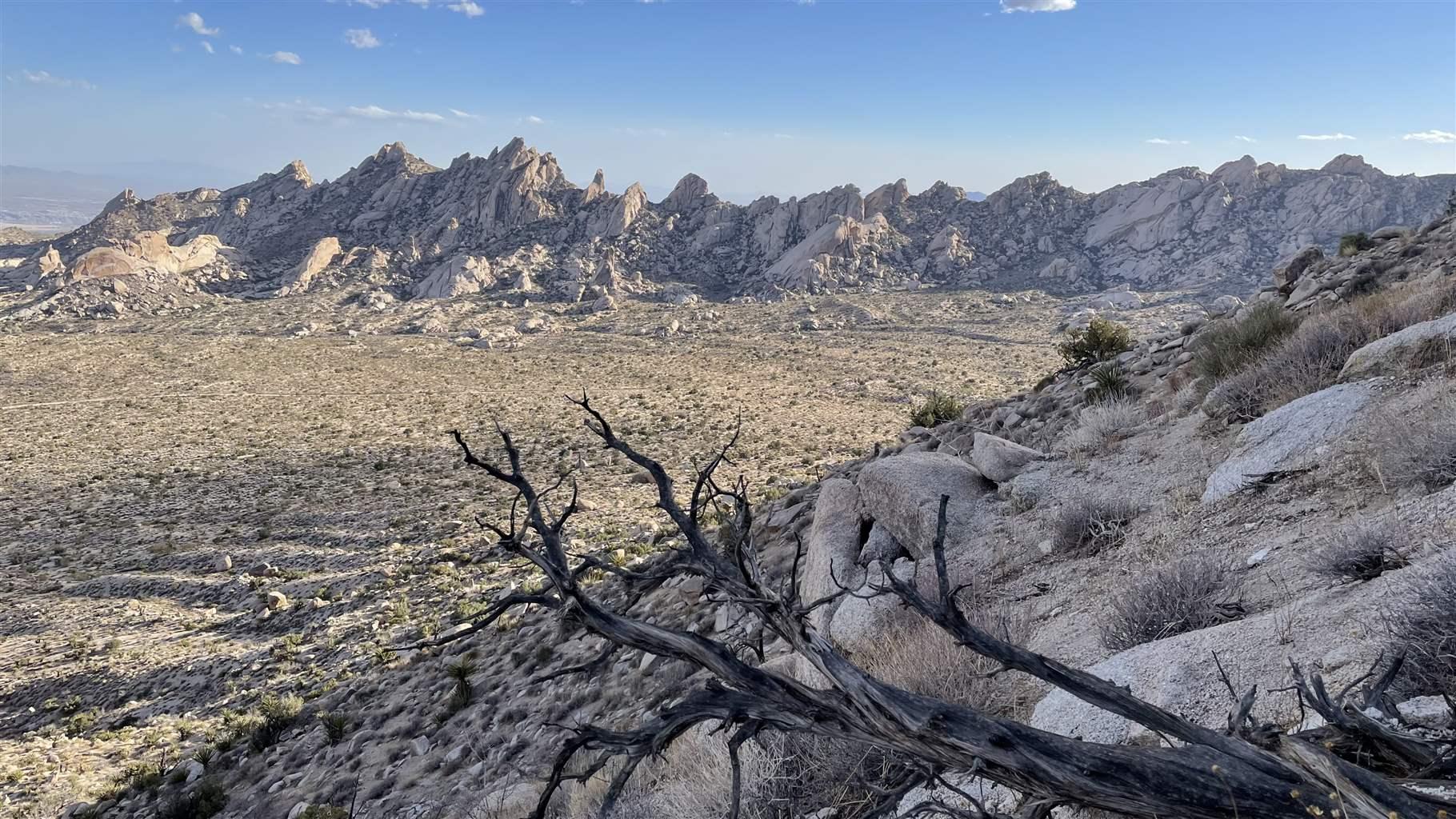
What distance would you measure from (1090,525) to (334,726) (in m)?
8.87

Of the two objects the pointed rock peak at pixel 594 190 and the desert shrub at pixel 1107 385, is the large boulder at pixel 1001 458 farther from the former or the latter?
the pointed rock peak at pixel 594 190

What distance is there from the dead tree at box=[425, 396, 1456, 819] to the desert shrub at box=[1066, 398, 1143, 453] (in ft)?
22.4

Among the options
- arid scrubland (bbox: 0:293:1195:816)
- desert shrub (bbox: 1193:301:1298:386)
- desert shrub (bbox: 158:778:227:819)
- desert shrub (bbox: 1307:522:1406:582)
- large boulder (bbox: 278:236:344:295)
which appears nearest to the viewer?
desert shrub (bbox: 1307:522:1406:582)

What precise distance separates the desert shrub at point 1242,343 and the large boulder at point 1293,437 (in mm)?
2459

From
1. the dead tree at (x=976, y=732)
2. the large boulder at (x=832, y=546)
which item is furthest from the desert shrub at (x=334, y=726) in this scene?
the dead tree at (x=976, y=732)

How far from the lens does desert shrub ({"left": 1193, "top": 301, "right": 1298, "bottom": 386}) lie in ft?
29.5

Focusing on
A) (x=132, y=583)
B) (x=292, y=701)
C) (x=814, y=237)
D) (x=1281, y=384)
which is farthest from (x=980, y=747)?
(x=814, y=237)

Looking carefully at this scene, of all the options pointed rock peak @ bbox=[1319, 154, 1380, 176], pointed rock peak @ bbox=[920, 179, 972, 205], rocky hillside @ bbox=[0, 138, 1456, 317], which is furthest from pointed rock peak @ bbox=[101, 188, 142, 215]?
pointed rock peak @ bbox=[1319, 154, 1380, 176]

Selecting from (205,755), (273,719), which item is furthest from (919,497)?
(205,755)

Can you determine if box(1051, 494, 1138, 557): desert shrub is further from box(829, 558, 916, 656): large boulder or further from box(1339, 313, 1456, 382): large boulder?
box(1339, 313, 1456, 382): large boulder

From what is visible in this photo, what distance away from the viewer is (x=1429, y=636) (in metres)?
2.73

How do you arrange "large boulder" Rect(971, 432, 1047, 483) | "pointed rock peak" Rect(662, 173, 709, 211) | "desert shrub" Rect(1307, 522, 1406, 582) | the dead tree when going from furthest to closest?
"pointed rock peak" Rect(662, 173, 709, 211) → "large boulder" Rect(971, 432, 1047, 483) → "desert shrub" Rect(1307, 522, 1406, 582) → the dead tree

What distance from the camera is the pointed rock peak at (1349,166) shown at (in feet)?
247

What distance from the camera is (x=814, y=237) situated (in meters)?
79.9
